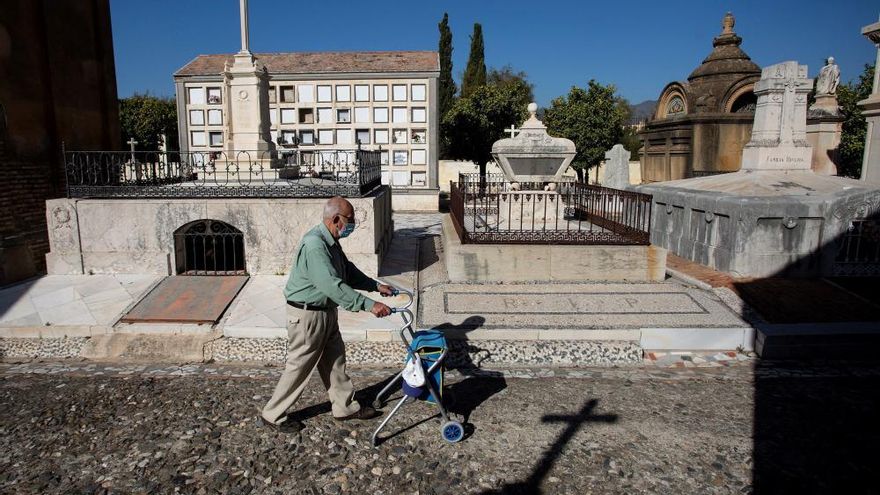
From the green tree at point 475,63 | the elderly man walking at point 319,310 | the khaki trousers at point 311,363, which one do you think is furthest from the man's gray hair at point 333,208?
the green tree at point 475,63

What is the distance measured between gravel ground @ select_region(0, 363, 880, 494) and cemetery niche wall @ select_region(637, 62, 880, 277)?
313cm

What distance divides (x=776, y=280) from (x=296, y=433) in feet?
24.8

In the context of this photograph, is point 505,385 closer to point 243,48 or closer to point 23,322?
point 23,322

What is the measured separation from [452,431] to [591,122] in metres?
27.2

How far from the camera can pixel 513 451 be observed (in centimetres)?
424

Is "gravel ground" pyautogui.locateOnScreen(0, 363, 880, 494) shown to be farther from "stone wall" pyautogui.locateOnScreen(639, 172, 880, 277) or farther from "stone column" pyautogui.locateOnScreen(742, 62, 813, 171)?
"stone column" pyautogui.locateOnScreen(742, 62, 813, 171)

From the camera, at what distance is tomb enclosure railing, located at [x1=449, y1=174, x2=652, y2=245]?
345 inches

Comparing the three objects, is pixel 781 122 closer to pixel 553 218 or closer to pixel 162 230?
pixel 553 218

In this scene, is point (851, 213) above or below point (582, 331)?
above

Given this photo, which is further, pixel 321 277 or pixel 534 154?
pixel 534 154

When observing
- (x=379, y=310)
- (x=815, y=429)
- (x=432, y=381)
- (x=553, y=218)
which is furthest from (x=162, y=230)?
(x=815, y=429)

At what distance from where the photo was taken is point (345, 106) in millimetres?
25656

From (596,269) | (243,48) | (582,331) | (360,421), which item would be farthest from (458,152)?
(360,421)

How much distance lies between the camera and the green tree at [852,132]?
2269cm
